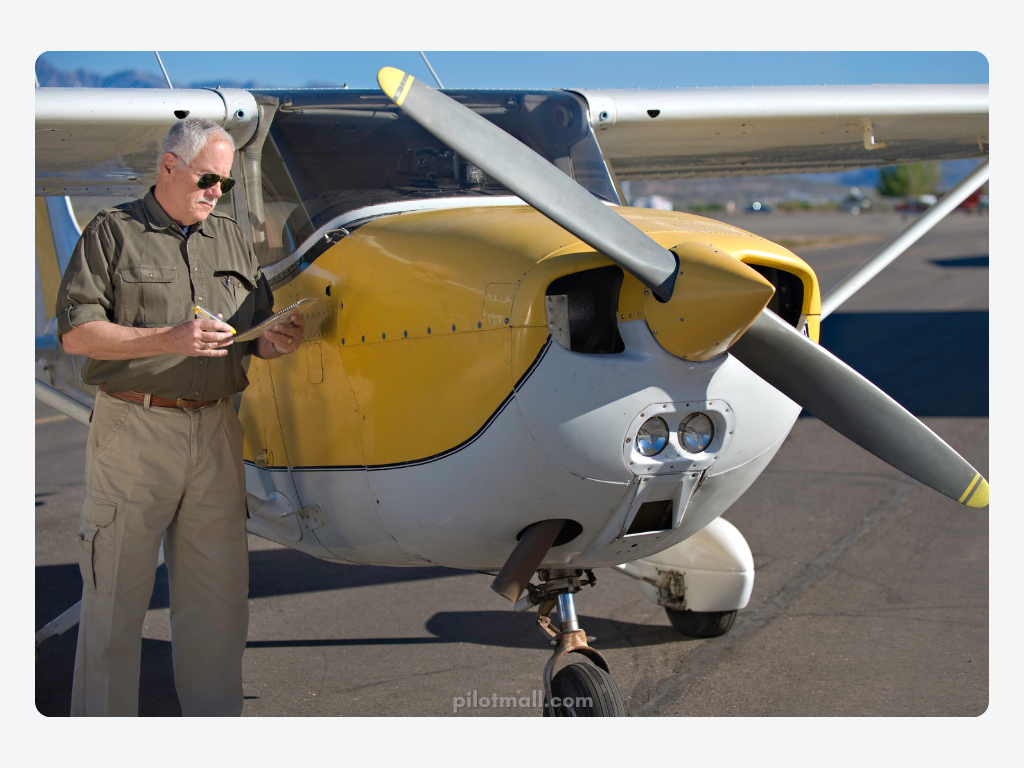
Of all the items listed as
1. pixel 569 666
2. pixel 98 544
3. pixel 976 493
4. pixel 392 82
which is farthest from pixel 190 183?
pixel 976 493

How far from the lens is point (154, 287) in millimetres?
2885

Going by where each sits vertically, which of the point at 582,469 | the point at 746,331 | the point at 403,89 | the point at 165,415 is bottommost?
the point at 582,469

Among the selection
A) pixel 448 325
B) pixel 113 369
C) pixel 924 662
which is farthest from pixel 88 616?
pixel 924 662

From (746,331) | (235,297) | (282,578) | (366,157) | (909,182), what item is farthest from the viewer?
(909,182)

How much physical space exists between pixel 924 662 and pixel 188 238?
339 cm

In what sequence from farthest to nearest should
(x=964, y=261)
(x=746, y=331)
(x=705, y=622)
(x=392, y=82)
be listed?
(x=964, y=261) < (x=705, y=622) < (x=746, y=331) < (x=392, y=82)

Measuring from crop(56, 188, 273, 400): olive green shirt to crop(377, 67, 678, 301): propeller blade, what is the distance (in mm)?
973

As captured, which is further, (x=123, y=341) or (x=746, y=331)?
(x=123, y=341)

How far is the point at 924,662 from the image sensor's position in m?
4.04

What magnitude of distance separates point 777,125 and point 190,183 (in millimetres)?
3301

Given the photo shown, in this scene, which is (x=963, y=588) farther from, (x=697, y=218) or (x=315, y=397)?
(x=315, y=397)

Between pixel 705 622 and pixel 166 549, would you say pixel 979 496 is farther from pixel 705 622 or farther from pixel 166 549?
pixel 166 549

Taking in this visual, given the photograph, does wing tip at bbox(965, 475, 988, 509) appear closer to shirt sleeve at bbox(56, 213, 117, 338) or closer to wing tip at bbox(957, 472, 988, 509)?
wing tip at bbox(957, 472, 988, 509)

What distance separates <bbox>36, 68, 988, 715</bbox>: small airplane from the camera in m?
2.42
